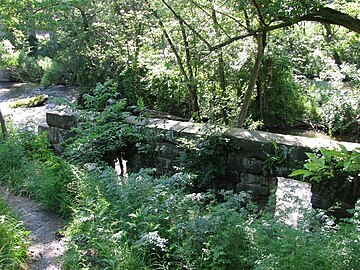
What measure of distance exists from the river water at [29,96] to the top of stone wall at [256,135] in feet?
15.2

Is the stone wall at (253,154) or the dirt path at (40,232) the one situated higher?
the stone wall at (253,154)

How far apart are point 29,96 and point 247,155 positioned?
1062cm

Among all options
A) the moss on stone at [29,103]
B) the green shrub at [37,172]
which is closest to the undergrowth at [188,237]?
the green shrub at [37,172]

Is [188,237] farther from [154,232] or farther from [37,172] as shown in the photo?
[37,172]

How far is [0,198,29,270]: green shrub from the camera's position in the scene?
3168mm

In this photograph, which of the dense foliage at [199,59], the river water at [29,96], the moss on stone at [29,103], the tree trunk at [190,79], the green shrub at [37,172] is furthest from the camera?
the moss on stone at [29,103]

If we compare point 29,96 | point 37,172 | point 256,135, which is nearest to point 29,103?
point 29,96

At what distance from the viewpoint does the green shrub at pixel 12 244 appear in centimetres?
317

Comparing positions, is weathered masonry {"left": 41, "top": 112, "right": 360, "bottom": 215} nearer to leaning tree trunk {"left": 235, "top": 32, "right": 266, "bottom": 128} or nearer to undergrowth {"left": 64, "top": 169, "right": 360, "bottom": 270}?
undergrowth {"left": 64, "top": 169, "right": 360, "bottom": 270}

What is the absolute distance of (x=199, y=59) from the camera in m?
6.80

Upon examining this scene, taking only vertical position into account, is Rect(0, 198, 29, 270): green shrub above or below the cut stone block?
below

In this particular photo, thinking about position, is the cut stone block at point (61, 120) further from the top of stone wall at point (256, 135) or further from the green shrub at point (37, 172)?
the top of stone wall at point (256, 135)

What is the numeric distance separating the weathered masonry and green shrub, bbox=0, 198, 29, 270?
1.94m

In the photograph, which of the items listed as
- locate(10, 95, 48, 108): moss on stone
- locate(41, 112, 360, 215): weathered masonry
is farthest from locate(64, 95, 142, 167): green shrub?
locate(10, 95, 48, 108): moss on stone
